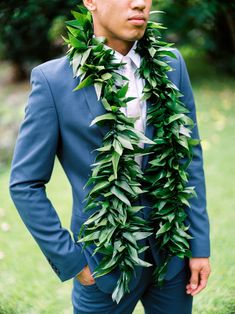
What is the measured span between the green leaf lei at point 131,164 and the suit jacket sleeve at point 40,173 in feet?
0.36

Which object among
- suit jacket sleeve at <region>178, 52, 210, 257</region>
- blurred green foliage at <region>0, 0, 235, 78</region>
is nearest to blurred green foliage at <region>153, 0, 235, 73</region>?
blurred green foliage at <region>0, 0, 235, 78</region>

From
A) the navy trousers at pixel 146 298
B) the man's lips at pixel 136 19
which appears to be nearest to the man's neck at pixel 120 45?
the man's lips at pixel 136 19

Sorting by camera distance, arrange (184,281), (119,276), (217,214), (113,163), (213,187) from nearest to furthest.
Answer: (113,163), (119,276), (184,281), (217,214), (213,187)

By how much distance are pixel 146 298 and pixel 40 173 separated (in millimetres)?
820

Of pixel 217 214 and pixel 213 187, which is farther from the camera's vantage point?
pixel 213 187

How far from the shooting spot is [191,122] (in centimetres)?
211

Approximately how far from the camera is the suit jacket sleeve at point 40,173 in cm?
190

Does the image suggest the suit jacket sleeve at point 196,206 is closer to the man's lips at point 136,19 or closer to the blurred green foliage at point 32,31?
the man's lips at point 136,19

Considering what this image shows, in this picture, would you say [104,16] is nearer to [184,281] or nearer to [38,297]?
[184,281]

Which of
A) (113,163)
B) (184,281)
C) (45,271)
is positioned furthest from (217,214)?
(113,163)

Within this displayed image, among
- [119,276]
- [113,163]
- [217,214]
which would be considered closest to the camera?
[113,163]

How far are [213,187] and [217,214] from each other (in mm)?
696

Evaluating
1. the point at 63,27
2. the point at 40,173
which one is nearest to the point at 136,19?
the point at 40,173

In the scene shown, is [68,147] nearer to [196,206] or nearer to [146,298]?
[196,206]
